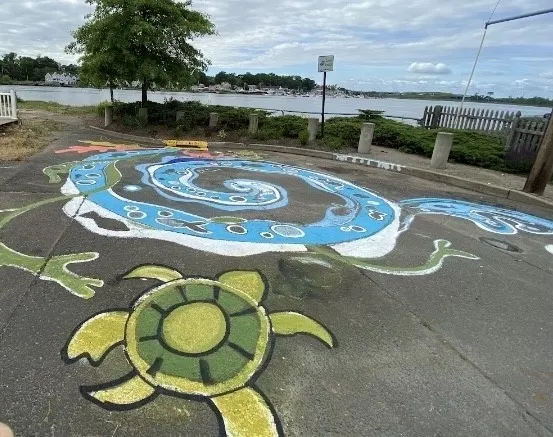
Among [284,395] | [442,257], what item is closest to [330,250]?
[442,257]

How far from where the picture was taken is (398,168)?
970 cm

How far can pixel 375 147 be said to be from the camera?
12.7 m

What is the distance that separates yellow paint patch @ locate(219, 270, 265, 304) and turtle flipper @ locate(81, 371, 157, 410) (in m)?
1.19

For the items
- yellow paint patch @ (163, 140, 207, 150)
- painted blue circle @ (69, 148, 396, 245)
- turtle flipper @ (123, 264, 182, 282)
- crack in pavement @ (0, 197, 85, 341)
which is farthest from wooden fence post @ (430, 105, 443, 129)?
turtle flipper @ (123, 264, 182, 282)

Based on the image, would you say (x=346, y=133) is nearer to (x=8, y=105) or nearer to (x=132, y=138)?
(x=132, y=138)

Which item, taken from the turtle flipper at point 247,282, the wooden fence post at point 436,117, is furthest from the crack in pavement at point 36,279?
the wooden fence post at point 436,117

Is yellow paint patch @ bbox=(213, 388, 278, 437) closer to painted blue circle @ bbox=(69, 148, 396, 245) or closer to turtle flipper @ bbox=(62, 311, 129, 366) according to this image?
turtle flipper @ bbox=(62, 311, 129, 366)

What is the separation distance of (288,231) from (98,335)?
277 centimetres

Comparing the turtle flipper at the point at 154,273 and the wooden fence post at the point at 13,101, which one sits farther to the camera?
the wooden fence post at the point at 13,101

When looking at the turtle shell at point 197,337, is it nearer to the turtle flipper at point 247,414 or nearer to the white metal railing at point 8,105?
the turtle flipper at point 247,414

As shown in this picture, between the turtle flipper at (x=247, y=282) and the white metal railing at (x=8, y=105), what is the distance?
1247 cm

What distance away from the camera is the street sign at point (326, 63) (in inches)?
443

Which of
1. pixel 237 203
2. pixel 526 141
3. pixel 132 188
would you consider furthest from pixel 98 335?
pixel 526 141

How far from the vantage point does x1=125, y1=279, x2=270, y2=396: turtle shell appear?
230 centimetres
